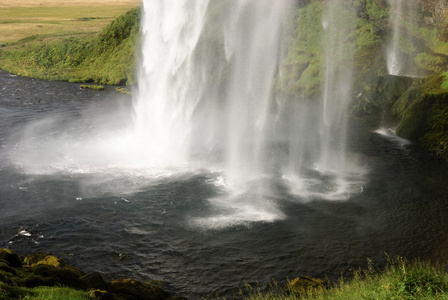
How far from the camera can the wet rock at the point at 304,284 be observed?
17.1 m

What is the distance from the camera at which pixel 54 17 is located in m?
158

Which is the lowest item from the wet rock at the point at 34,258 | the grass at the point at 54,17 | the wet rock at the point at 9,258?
the wet rock at the point at 34,258

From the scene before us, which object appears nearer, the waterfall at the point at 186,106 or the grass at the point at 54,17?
the waterfall at the point at 186,106

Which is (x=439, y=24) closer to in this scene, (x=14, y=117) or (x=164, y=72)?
(x=164, y=72)

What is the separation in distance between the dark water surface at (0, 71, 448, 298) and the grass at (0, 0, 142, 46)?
98919 mm

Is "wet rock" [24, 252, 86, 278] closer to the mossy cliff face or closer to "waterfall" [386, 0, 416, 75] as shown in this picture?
the mossy cliff face

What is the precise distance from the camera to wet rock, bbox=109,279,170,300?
15.8m

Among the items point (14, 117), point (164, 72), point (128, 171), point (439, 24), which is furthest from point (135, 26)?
point (128, 171)

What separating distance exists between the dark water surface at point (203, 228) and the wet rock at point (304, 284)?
42.8 inches

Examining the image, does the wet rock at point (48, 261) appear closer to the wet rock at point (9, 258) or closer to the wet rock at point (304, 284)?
the wet rock at point (9, 258)

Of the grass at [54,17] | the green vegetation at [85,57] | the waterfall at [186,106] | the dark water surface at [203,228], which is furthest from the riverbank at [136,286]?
the grass at [54,17]

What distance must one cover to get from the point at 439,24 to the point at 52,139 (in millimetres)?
57804

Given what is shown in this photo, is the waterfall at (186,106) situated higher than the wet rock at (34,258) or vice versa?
the waterfall at (186,106)

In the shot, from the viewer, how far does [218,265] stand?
19656 mm
